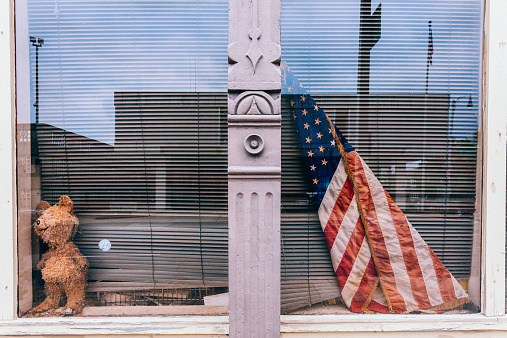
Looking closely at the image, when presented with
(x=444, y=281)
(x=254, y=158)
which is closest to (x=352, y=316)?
(x=444, y=281)

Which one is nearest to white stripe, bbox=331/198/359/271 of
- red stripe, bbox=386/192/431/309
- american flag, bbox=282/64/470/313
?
american flag, bbox=282/64/470/313

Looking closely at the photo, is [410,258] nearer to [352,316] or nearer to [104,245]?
[352,316]

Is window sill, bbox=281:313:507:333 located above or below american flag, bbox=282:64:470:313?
below

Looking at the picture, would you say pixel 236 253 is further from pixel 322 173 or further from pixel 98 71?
pixel 98 71

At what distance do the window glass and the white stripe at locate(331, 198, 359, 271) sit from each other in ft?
0.19

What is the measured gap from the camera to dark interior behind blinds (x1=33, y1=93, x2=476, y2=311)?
305cm

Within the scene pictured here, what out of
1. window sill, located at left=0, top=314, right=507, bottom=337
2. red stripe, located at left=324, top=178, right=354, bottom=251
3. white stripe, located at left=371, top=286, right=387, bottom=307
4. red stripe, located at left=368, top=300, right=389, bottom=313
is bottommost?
window sill, located at left=0, top=314, right=507, bottom=337

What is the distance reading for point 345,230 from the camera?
3.02m

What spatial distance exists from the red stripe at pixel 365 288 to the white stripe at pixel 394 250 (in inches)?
8.2

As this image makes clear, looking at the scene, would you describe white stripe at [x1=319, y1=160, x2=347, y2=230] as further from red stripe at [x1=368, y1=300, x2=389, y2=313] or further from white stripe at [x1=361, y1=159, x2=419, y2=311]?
red stripe at [x1=368, y1=300, x2=389, y2=313]

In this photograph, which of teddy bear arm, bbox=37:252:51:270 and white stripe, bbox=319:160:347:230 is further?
white stripe, bbox=319:160:347:230

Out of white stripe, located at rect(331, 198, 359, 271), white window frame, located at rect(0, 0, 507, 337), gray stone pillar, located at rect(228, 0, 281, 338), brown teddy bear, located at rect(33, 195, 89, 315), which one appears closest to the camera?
gray stone pillar, located at rect(228, 0, 281, 338)

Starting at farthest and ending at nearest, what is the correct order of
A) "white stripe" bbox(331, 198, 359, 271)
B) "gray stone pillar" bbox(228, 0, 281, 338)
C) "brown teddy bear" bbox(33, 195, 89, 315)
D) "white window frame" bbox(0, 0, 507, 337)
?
1. "white stripe" bbox(331, 198, 359, 271)
2. "brown teddy bear" bbox(33, 195, 89, 315)
3. "white window frame" bbox(0, 0, 507, 337)
4. "gray stone pillar" bbox(228, 0, 281, 338)

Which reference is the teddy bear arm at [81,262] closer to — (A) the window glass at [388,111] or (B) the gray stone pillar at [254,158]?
(B) the gray stone pillar at [254,158]
